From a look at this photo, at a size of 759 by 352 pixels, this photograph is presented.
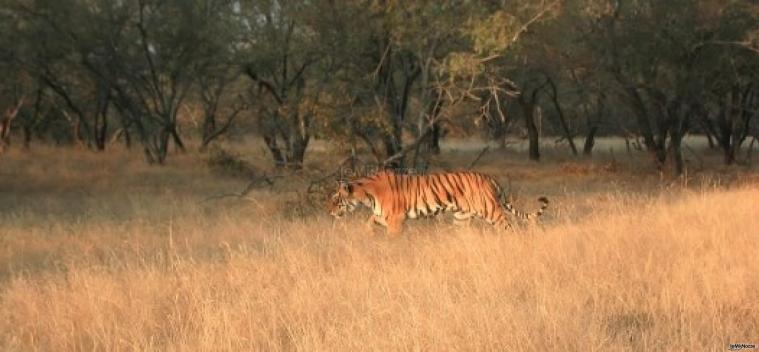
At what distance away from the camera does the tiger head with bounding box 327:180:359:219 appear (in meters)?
9.66

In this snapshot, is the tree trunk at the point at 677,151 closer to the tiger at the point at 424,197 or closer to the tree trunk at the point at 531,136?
the tree trunk at the point at 531,136

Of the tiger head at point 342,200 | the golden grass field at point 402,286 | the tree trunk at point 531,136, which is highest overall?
the tree trunk at point 531,136

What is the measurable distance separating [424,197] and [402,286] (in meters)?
4.03

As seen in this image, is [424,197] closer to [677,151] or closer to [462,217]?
[462,217]

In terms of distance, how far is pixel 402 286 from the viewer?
5680mm

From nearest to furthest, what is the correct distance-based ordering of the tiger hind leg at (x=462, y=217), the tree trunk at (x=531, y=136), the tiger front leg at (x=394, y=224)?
1. the tiger front leg at (x=394, y=224)
2. the tiger hind leg at (x=462, y=217)
3. the tree trunk at (x=531, y=136)

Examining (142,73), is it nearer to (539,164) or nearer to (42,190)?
(42,190)

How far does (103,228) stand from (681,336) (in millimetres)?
9107

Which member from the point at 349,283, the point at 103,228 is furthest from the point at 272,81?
the point at 349,283

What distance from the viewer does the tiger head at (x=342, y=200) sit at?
9.66 metres

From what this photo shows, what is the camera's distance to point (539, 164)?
28.0 meters

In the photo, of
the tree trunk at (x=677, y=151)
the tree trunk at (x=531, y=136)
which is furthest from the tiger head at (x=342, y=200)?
the tree trunk at (x=531, y=136)

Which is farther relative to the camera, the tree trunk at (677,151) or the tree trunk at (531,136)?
the tree trunk at (531,136)

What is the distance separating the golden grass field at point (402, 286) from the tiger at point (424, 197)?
0.32 metres
